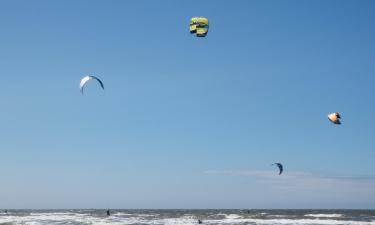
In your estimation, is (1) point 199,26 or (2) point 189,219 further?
(2) point 189,219

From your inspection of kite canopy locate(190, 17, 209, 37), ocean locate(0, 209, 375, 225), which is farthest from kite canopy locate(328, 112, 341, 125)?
ocean locate(0, 209, 375, 225)

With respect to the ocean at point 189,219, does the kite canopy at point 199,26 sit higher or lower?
higher

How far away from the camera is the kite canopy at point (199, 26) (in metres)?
22.1

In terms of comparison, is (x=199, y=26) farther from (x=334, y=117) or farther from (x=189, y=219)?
(x=189, y=219)

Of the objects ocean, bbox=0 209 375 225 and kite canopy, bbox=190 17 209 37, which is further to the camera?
ocean, bbox=0 209 375 225

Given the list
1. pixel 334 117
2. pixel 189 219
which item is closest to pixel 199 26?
pixel 334 117

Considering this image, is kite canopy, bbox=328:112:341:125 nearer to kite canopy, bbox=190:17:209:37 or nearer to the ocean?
kite canopy, bbox=190:17:209:37

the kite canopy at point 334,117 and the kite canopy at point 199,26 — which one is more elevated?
the kite canopy at point 199,26

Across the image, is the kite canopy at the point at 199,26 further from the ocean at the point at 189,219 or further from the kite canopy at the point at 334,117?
the ocean at the point at 189,219

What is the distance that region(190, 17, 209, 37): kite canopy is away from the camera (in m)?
22.1

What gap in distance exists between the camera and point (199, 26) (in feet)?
73.7

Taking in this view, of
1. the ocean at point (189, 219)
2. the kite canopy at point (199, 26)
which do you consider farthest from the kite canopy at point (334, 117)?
the ocean at point (189, 219)

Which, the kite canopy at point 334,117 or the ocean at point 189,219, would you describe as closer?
the kite canopy at point 334,117

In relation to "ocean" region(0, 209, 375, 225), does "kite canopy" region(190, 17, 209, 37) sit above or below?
above
